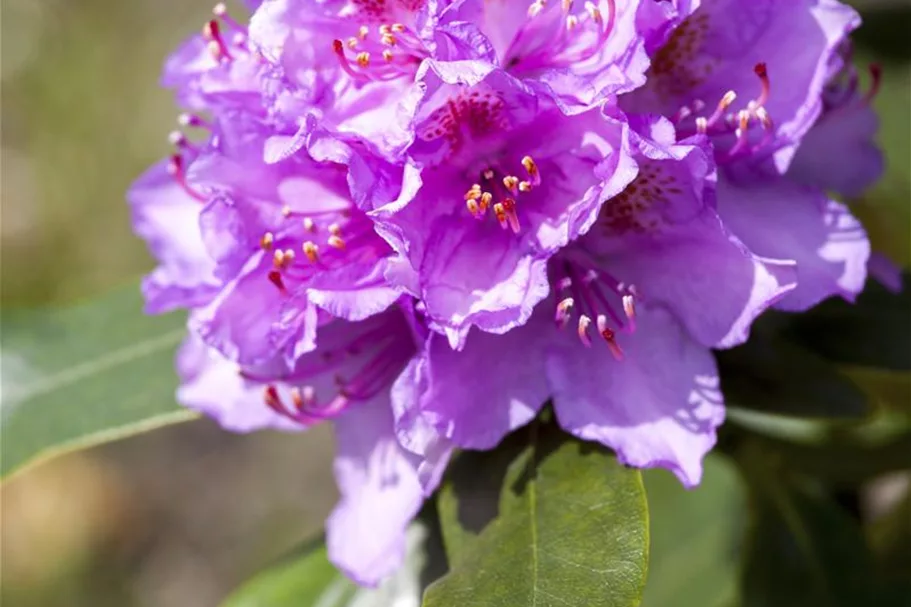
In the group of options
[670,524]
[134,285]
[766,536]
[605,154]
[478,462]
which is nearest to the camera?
[605,154]

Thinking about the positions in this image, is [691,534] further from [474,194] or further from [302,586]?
[474,194]

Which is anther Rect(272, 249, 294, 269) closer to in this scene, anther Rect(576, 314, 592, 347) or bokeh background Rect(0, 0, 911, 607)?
anther Rect(576, 314, 592, 347)

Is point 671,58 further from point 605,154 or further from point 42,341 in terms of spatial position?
point 42,341

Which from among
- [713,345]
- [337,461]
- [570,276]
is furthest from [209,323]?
[713,345]

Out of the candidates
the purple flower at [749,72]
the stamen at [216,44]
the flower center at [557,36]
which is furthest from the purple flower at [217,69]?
the purple flower at [749,72]

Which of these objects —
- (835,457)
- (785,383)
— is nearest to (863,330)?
(785,383)

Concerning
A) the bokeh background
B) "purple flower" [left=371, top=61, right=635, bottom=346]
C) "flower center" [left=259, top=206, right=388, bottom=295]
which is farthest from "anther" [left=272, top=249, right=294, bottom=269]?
the bokeh background
